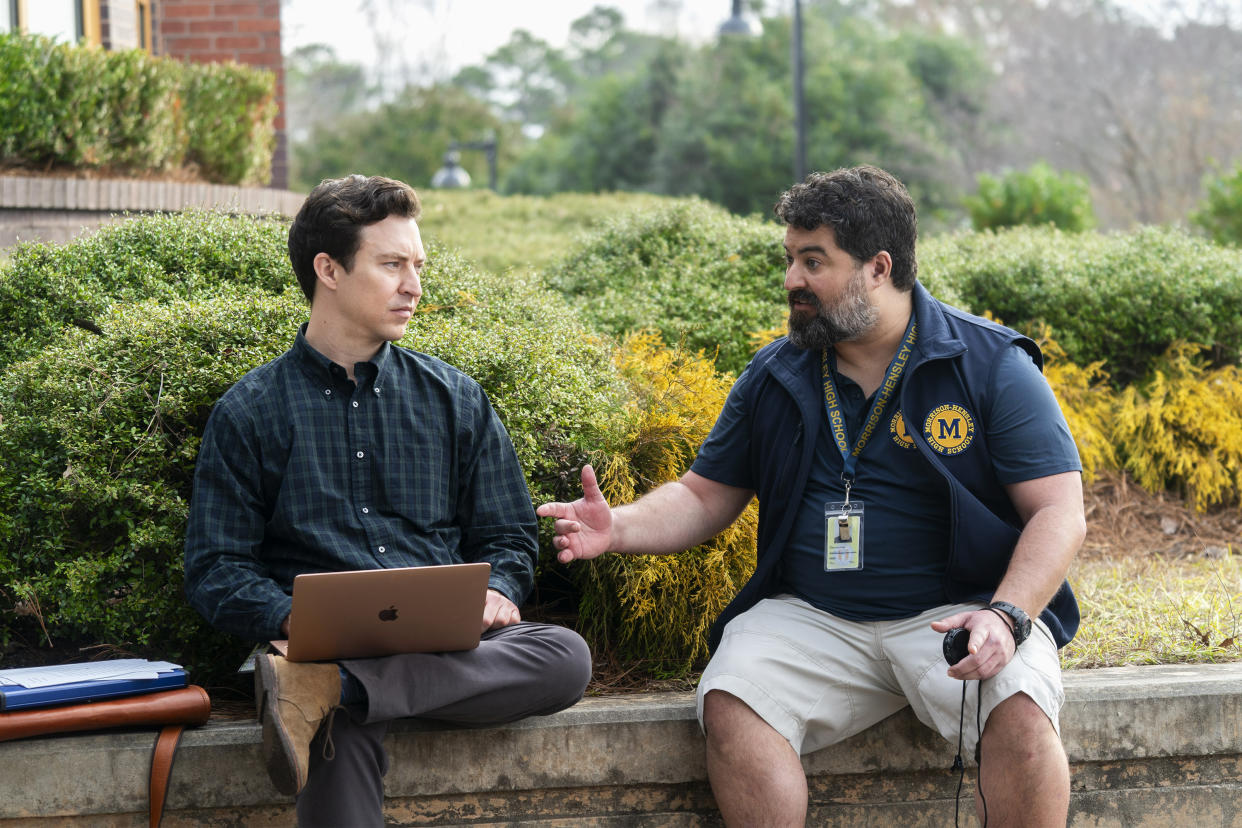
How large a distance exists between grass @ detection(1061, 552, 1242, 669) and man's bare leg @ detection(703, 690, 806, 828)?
52.4 inches

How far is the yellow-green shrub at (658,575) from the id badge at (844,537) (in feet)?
1.99

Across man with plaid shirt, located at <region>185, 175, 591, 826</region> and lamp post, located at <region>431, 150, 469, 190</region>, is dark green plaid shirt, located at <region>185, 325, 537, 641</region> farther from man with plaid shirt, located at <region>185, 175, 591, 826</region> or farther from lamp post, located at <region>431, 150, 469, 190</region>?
lamp post, located at <region>431, 150, 469, 190</region>

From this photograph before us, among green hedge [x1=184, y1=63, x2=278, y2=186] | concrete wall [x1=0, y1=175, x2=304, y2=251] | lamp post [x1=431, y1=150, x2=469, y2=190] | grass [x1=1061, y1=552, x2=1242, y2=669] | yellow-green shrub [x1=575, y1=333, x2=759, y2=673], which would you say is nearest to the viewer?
yellow-green shrub [x1=575, y1=333, x2=759, y2=673]

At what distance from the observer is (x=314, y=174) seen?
3794 centimetres

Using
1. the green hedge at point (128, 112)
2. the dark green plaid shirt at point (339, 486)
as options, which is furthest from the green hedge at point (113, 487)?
the green hedge at point (128, 112)

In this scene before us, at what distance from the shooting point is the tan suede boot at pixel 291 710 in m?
2.80

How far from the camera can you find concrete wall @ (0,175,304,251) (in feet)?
22.4

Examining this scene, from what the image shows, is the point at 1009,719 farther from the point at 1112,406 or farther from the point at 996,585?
the point at 1112,406

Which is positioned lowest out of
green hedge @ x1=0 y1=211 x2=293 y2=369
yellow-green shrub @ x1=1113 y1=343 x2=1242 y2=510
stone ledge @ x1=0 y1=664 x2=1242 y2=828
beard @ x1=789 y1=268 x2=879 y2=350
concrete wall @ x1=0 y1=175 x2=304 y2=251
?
stone ledge @ x1=0 y1=664 x2=1242 y2=828

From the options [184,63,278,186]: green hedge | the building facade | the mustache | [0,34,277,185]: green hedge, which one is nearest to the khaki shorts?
the mustache

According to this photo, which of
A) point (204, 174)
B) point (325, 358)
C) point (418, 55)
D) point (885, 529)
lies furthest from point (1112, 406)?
point (418, 55)

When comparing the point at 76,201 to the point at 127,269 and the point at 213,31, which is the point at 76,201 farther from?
the point at 213,31

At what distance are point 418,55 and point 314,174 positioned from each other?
13.4m

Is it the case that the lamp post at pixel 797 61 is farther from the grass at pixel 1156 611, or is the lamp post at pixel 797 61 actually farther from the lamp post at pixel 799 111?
the grass at pixel 1156 611
